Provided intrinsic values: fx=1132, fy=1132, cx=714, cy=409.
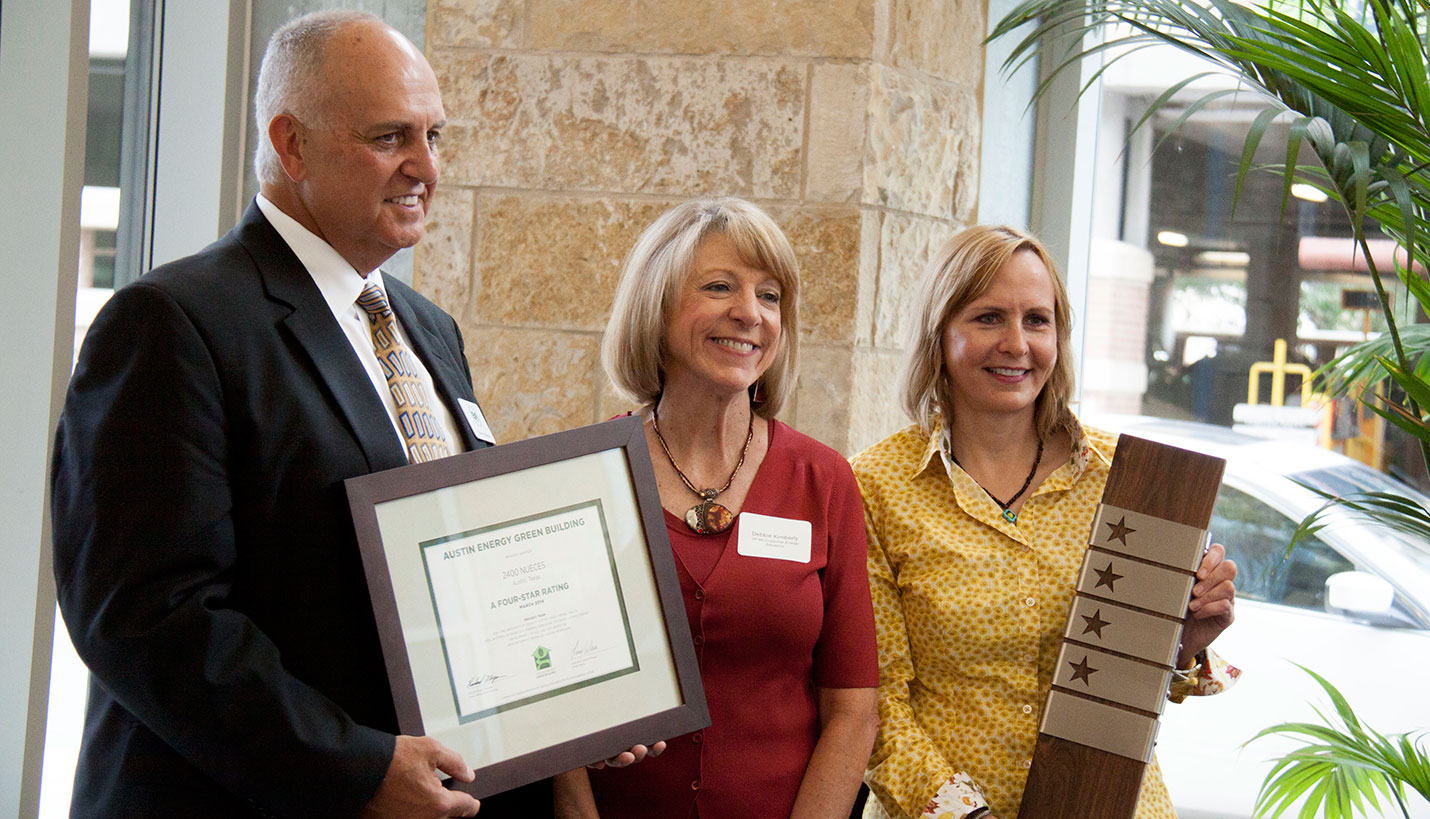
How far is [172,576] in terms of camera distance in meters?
1.42

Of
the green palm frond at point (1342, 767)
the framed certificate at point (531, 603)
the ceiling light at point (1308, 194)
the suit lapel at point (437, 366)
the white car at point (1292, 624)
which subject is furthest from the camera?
the ceiling light at point (1308, 194)

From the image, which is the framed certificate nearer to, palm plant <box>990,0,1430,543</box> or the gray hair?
the gray hair

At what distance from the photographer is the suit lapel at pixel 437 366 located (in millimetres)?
1856

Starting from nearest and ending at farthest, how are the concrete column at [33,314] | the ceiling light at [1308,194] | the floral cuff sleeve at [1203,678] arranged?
the floral cuff sleeve at [1203,678], the concrete column at [33,314], the ceiling light at [1308,194]

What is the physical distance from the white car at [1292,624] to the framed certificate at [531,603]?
1.99m

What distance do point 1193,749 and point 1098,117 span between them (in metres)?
1.96

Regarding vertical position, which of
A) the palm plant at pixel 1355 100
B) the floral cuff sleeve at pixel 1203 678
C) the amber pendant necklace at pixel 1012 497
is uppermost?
the palm plant at pixel 1355 100

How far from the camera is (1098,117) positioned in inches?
141

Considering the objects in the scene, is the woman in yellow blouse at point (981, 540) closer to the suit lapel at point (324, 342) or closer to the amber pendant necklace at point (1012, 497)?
the amber pendant necklace at point (1012, 497)

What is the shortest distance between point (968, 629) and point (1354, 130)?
3.98 ft

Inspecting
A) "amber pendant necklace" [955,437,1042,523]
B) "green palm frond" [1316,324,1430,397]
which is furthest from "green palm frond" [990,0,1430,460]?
"amber pendant necklace" [955,437,1042,523]

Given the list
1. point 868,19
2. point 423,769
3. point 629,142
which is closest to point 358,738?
point 423,769

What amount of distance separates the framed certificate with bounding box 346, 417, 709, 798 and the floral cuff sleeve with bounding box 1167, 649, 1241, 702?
3.04 ft

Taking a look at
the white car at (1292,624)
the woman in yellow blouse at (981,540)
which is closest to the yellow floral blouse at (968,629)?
the woman in yellow blouse at (981,540)
